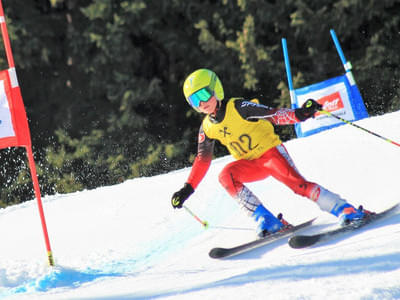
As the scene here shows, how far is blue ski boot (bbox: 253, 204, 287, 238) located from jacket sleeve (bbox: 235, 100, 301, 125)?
2.10 feet

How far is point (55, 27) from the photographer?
1346 centimetres

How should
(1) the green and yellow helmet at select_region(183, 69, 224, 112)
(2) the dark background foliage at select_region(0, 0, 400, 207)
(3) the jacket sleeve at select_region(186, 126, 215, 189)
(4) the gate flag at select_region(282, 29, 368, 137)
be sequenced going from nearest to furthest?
1. (1) the green and yellow helmet at select_region(183, 69, 224, 112)
2. (3) the jacket sleeve at select_region(186, 126, 215, 189)
3. (4) the gate flag at select_region(282, 29, 368, 137)
4. (2) the dark background foliage at select_region(0, 0, 400, 207)

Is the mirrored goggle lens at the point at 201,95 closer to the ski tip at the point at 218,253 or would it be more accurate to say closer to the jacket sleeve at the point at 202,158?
the jacket sleeve at the point at 202,158

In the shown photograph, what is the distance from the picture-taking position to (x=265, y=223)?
3734 mm

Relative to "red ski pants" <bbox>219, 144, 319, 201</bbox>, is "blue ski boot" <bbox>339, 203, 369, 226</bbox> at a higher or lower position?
lower

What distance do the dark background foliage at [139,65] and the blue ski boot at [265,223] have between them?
7488 millimetres

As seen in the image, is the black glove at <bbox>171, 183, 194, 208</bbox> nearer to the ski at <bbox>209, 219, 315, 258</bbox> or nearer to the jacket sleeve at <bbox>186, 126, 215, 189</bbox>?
the jacket sleeve at <bbox>186, 126, 215, 189</bbox>

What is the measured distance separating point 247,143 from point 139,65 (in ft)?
33.7

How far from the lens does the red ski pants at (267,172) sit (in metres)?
3.70

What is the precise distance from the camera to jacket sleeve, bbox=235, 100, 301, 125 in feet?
11.8

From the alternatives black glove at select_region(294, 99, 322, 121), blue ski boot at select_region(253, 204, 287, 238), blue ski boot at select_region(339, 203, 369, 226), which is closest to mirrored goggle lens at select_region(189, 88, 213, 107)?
black glove at select_region(294, 99, 322, 121)

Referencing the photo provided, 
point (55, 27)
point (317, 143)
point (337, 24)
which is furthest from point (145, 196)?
point (55, 27)

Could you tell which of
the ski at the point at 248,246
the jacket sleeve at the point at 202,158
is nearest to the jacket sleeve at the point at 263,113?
the jacket sleeve at the point at 202,158

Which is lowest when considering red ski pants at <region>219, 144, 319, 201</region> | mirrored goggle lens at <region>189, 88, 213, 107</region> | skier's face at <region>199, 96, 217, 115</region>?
red ski pants at <region>219, 144, 319, 201</region>
